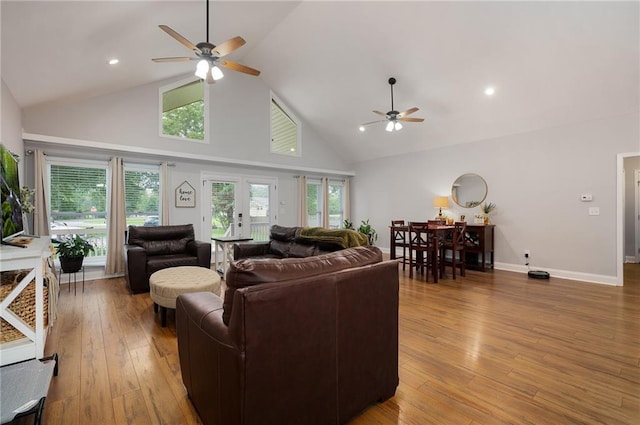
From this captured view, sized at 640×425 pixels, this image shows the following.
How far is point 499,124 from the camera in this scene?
18.2 feet

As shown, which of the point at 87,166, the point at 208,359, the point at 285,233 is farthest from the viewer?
the point at 87,166

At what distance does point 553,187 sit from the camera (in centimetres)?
518

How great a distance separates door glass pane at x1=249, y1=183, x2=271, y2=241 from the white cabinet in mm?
4914

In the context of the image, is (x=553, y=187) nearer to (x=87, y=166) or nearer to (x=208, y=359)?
(x=208, y=359)

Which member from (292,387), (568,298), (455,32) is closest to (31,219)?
(292,387)

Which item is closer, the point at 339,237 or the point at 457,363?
the point at 457,363

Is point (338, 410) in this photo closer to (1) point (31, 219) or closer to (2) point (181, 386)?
(2) point (181, 386)

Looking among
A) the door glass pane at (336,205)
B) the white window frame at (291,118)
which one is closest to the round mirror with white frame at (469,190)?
the door glass pane at (336,205)

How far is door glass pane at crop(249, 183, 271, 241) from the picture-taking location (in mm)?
7055

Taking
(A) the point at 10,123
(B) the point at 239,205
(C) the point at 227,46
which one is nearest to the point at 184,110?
(B) the point at 239,205

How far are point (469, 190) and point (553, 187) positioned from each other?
4.75ft

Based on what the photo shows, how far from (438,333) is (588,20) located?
13.6 ft

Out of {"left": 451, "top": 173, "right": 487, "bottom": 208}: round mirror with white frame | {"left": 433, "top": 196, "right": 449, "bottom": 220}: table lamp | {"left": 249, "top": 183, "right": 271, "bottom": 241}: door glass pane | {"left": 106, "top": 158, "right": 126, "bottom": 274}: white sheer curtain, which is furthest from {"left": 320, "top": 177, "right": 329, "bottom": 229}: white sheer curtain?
{"left": 106, "top": 158, "right": 126, "bottom": 274}: white sheer curtain

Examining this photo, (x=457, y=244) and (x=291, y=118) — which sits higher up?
(x=291, y=118)
